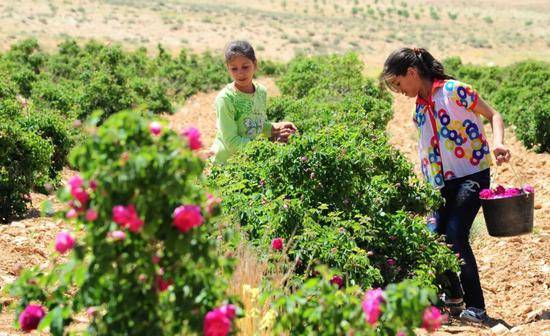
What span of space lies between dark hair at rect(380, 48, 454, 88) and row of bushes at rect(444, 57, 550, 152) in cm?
699

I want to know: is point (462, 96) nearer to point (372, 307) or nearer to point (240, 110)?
point (240, 110)

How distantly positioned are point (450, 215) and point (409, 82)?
78cm

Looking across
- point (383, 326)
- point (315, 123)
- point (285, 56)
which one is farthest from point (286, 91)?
point (285, 56)

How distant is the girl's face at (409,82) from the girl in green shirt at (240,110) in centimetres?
82

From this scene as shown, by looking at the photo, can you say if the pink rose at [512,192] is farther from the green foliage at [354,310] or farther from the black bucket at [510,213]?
the green foliage at [354,310]

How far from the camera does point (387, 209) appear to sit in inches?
190

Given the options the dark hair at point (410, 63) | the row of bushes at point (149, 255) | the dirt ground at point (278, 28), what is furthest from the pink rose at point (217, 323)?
the dirt ground at point (278, 28)

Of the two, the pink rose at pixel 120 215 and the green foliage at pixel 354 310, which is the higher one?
the pink rose at pixel 120 215

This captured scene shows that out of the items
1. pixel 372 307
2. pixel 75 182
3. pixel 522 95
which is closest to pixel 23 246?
pixel 75 182

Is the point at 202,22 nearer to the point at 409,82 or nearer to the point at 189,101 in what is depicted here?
the point at 189,101

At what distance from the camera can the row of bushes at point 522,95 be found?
11234mm

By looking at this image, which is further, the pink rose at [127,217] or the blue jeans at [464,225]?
the blue jeans at [464,225]

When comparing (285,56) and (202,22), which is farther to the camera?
(202,22)

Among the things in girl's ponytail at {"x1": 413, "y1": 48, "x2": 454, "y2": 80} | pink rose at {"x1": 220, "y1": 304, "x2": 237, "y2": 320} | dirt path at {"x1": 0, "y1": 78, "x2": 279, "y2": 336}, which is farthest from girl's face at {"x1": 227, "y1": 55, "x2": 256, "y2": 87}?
pink rose at {"x1": 220, "y1": 304, "x2": 237, "y2": 320}
